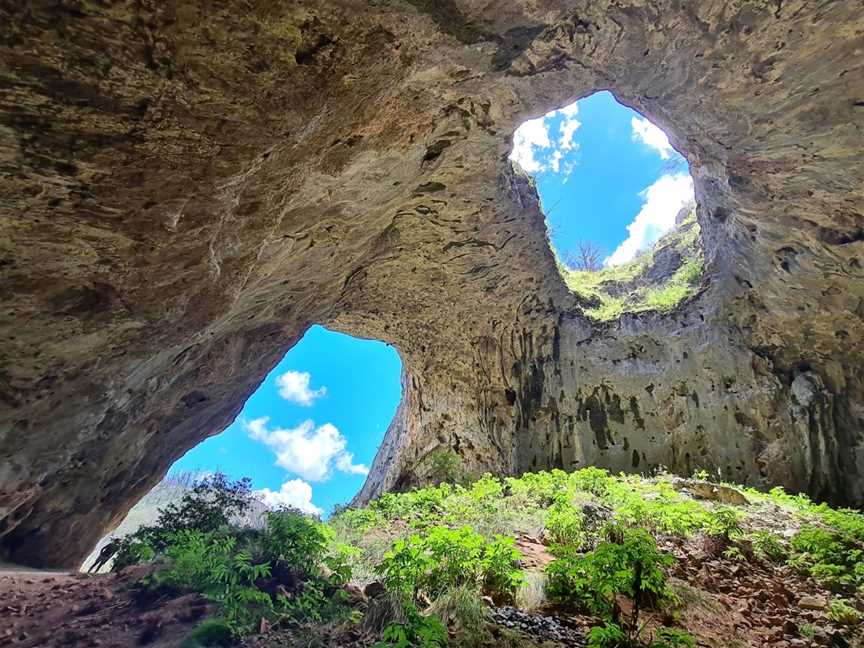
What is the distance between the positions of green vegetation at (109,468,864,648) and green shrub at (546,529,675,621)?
12 millimetres

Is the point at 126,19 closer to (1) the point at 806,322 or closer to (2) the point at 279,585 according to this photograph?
(2) the point at 279,585

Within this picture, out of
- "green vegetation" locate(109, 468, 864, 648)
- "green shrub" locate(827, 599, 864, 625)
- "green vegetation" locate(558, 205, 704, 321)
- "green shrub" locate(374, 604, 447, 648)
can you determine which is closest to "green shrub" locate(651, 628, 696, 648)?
"green vegetation" locate(109, 468, 864, 648)

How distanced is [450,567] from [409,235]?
7790mm

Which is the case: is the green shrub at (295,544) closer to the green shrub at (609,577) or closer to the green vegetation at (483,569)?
the green vegetation at (483,569)

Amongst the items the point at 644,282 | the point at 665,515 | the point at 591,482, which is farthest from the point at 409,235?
the point at 644,282

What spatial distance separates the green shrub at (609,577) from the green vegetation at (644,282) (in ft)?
34.3

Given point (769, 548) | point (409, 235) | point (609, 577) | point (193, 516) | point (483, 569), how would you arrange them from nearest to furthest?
point (609, 577) → point (483, 569) → point (769, 548) → point (193, 516) → point (409, 235)

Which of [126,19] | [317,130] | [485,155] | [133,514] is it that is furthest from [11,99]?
[133,514]

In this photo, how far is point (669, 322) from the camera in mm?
13703

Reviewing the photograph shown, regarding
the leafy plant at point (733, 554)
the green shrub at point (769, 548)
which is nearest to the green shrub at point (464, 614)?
the leafy plant at point (733, 554)

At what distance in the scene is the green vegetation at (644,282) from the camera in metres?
14.3

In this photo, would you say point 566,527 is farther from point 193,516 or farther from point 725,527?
point 193,516

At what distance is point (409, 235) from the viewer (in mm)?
11211

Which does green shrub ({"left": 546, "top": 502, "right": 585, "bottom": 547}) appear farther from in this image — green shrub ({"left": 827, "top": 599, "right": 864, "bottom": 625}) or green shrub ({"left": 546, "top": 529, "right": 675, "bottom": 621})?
green shrub ({"left": 827, "top": 599, "right": 864, "bottom": 625})
